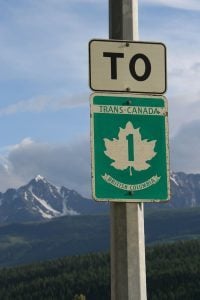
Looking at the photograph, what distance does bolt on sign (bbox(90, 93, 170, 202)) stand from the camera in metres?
7.95

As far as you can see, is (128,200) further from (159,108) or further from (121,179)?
(159,108)

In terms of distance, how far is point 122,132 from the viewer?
8000 mm

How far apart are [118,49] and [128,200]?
141 cm

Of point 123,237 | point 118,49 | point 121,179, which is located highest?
point 118,49

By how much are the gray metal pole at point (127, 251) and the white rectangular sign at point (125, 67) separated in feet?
0.62

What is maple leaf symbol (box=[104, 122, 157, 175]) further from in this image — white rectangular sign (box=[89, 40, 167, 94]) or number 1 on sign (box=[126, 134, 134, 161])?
white rectangular sign (box=[89, 40, 167, 94])

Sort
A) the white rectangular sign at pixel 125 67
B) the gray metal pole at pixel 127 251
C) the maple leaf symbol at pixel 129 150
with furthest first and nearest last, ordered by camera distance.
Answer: the white rectangular sign at pixel 125 67 < the maple leaf symbol at pixel 129 150 < the gray metal pole at pixel 127 251

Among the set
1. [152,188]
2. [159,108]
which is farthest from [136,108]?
[152,188]

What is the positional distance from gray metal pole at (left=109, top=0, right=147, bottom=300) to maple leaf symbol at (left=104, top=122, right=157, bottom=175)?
404 millimetres

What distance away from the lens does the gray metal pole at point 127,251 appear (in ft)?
25.5

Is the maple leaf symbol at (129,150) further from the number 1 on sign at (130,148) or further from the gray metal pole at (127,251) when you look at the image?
the gray metal pole at (127,251)

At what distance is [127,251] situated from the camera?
790 cm

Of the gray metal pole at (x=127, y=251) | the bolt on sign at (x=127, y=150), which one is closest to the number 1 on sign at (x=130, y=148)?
the bolt on sign at (x=127, y=150)

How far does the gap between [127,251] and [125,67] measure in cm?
170
